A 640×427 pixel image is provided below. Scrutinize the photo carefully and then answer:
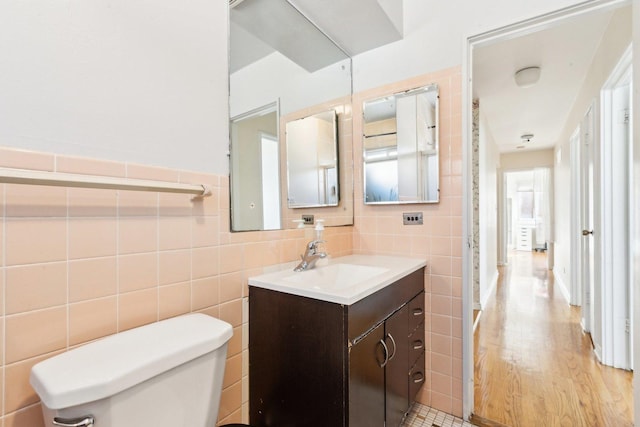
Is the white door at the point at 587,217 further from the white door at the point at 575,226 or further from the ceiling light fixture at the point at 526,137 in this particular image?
the ceiling light fixture at the point at 526,137

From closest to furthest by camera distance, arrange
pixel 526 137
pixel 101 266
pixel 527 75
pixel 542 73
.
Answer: pixel 101 266 < pixel 527 75 < pixel 542 73 < pixel 526 137

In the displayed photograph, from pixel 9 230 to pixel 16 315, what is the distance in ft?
0.69

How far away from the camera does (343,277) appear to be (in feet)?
5.12

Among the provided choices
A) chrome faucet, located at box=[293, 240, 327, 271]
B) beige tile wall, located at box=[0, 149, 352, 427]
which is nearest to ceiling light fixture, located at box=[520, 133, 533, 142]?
chrome faucet, located at box=[293, 240, 327, 271]

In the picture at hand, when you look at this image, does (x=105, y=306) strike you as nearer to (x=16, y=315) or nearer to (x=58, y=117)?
(x=16, y=315)

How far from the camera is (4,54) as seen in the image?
715 mm

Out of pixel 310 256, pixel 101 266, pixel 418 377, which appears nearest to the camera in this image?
pixel 101 266

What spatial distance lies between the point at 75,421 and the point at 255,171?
105cm

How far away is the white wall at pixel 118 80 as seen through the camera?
→ 0.75m

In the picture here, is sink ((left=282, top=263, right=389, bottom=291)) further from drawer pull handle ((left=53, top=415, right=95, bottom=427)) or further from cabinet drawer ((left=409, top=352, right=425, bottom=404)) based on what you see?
drawer pull handle ((left=53, top=415, right=95, bottom=427))

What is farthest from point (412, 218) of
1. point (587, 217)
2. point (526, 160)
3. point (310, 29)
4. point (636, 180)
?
point (526, 160)

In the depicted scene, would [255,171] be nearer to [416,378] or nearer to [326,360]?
[326,360]

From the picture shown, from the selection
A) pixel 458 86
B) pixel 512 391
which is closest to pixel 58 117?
pixel 458 86

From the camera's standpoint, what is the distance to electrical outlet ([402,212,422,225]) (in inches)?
68.7
